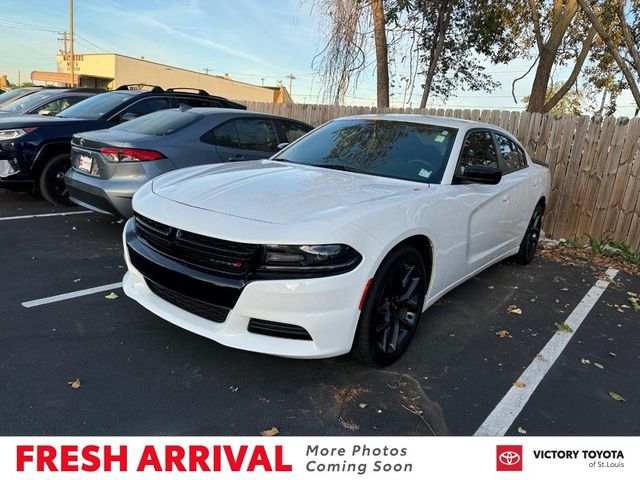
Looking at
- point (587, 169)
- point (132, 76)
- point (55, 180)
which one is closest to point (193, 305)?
point (55, 180)

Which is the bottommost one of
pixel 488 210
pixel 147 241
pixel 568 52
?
pixel 147 241

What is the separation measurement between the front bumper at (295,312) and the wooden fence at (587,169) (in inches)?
226

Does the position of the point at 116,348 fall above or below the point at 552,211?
below

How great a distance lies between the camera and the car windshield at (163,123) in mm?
5316

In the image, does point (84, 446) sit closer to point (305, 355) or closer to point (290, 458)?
point (290, 458)

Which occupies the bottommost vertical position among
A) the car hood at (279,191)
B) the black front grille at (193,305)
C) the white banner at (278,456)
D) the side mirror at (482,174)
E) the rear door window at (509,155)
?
the white banner at (278,456)

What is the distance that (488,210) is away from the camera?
4117mm

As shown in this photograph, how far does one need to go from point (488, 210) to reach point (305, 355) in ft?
7.67

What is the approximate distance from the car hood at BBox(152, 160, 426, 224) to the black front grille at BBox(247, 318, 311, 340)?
1.80ft

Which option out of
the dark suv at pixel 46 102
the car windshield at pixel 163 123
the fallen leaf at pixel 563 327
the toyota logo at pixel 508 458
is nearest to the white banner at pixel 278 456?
the toyota logo at pixel 508 458

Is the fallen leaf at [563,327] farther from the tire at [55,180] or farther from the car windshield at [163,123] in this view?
the tire at [55,180]

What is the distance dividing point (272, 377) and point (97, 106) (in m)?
5.85

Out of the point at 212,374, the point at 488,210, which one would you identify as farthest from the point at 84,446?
the point at 488,210

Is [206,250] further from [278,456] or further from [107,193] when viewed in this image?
[107,193]
